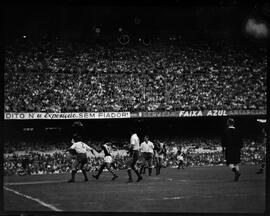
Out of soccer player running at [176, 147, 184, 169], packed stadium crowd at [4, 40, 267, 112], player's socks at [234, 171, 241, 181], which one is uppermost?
packed stadium crowd at [4, 40, 267, 112]

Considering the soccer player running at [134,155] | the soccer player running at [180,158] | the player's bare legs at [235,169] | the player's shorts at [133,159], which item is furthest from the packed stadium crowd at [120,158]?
the player's shorts at [133,159]

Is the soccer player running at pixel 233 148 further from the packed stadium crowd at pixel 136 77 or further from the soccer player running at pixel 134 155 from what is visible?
the soccer player running at pixel 134 155

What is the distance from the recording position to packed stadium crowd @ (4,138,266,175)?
40.7ft

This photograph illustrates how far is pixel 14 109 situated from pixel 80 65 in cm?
251

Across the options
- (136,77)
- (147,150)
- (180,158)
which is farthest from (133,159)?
(136,77)

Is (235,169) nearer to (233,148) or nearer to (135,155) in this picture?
(233,148)

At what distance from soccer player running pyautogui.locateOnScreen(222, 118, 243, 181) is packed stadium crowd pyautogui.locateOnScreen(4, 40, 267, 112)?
1.90 m

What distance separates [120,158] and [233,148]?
384 centimetres

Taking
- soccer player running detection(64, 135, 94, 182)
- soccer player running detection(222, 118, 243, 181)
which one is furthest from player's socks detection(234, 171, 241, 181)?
soccer player running detection(64, 135, 94, 182)

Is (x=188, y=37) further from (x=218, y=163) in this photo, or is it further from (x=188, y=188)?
(x=218, y=163)

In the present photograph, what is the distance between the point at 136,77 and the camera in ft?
47.8

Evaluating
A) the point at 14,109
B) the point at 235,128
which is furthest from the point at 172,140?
the point at 14,109

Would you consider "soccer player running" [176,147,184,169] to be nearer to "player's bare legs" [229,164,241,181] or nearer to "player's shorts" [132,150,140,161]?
"player's shorts" [132,150,140,161]

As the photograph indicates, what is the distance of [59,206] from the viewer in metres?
10.1
